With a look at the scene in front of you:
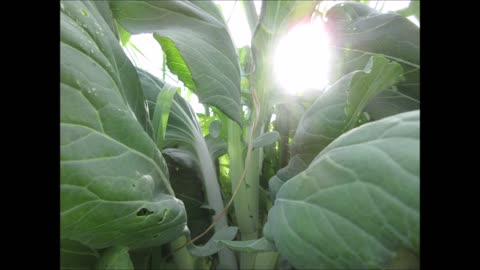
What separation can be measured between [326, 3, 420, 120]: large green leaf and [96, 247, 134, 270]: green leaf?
280mm

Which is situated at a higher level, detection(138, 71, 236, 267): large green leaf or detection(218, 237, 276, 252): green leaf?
detection(138, 71, 236, 267): large green leaf

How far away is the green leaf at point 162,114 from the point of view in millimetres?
388

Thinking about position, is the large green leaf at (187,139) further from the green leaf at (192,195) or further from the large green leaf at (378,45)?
the large green leaf at (378,45)

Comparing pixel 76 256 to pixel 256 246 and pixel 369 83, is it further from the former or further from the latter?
pixel 369 83

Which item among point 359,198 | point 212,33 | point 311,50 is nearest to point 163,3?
point 212,33

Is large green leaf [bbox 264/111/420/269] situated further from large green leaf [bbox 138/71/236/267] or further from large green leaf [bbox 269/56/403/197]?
large green leaf [bbox 138/71/236/267]

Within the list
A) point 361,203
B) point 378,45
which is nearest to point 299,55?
point 378,45

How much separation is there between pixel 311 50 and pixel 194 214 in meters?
0.22

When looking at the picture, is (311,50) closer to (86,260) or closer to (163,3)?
(163,3)

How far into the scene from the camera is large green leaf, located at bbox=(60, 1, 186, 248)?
245 millimetres

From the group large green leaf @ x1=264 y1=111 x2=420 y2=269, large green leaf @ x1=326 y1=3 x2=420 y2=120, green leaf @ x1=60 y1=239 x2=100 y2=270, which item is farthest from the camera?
large green leaf @ x1=326 y1=3 x2=420 y2=120

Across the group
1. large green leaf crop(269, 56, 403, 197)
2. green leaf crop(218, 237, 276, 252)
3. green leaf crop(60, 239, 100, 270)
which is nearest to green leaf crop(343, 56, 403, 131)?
large green leaf crop(269, 56, 403, 197)

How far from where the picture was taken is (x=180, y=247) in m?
0.37

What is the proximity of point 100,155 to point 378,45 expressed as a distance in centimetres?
31
